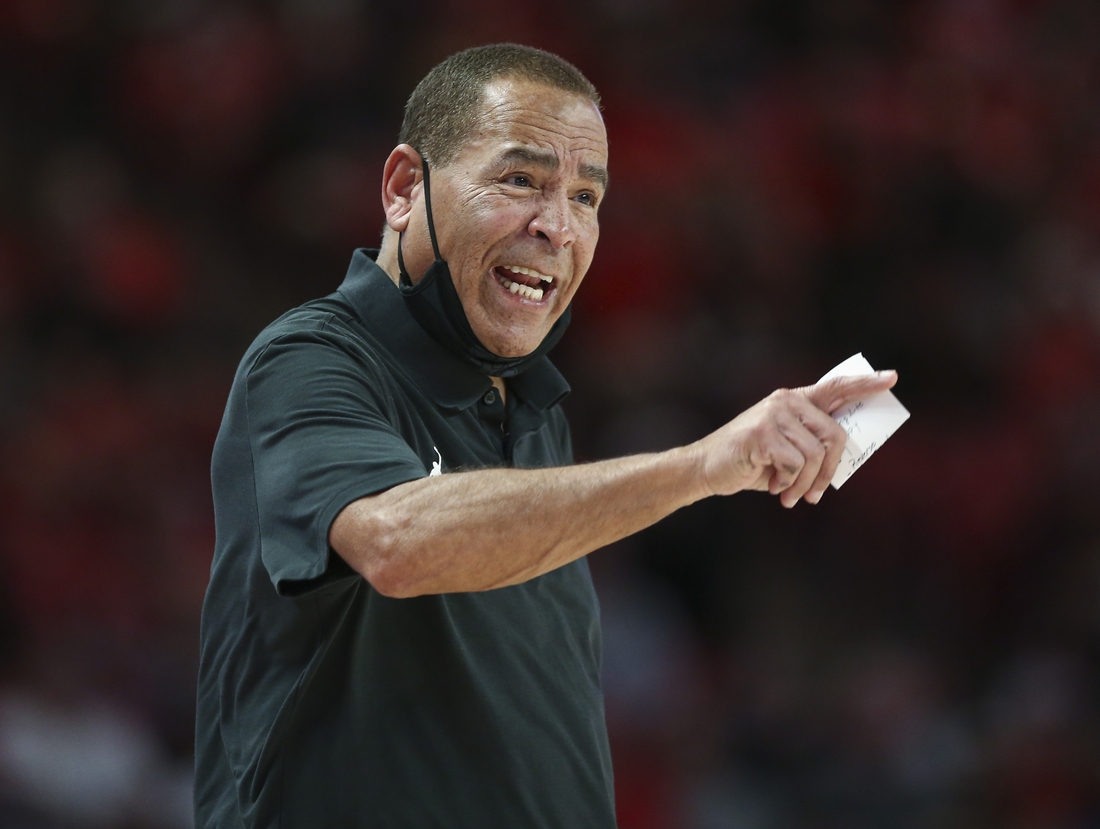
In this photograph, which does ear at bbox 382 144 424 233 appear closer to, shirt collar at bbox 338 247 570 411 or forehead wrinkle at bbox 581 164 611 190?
shirt collar at bbox 338 247 570 411

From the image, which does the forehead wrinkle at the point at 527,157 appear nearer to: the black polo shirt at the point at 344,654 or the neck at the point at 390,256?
the neck at the point at 390,256

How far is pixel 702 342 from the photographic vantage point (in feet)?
23.4

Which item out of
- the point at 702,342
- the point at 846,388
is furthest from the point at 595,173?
the point at 702,342

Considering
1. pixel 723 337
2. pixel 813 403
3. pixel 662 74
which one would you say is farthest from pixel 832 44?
pixel 813 403

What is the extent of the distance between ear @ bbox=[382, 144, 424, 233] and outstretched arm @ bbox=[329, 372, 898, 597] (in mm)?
908

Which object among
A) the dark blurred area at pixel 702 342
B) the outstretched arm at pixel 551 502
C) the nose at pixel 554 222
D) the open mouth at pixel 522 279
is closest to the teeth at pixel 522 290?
the open mouth at pixel 522 279

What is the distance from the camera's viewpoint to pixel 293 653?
7.53ft

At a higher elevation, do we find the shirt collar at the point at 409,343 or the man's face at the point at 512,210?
the man's face at the point at 512,210

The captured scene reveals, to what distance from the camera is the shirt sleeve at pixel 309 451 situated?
2.04 m

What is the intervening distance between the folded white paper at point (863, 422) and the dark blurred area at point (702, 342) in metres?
3.98

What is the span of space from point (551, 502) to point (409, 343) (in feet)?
2.33

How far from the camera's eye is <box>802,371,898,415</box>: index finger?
211 cm

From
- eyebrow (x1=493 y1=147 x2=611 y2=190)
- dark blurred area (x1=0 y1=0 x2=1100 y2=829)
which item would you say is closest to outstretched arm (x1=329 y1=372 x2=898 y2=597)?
eyebrow (x1=493 y1=147 x2=611 y2=190)

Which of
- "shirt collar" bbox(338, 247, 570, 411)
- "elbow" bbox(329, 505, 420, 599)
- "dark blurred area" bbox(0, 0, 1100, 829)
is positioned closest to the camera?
"elbow" bbox(329, 505, 420, 599)
